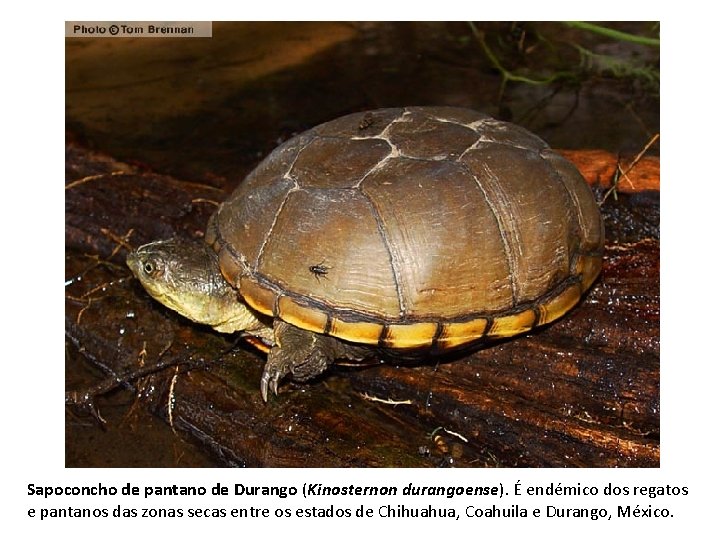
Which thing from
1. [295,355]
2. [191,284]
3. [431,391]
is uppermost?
[191,284]

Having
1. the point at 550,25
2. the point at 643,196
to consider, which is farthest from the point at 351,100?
the point at 643,196

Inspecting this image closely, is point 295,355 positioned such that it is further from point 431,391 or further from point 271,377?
point 431,391

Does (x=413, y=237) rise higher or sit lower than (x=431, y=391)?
higher

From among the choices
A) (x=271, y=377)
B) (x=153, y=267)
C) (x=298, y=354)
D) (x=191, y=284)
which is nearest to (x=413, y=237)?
(x=298, y=354)

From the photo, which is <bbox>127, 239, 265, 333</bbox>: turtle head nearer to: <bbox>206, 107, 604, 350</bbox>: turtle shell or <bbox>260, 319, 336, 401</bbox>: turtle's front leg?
<bbox>206, 107, 604, 350</bbox>: turtle shell

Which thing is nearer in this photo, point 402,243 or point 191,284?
point 402,243
